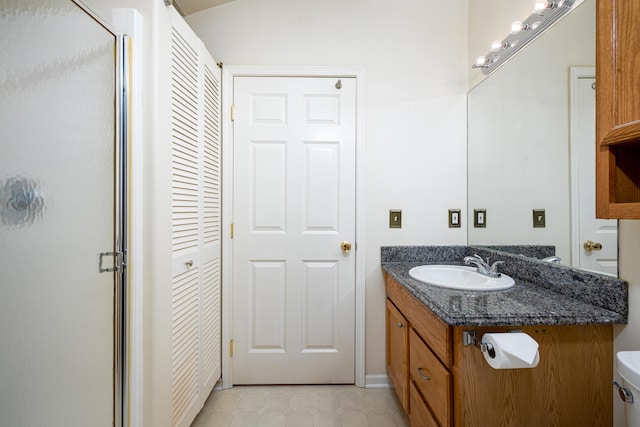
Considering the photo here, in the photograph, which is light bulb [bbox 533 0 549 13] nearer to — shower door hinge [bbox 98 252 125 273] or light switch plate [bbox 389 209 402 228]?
light switch plate [bbox 389 209 402 228]

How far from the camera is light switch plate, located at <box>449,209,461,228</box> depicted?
6.05 feet

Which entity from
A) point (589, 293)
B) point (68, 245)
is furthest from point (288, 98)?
point (589, 293)

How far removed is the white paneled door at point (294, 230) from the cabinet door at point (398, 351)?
0.25 metres

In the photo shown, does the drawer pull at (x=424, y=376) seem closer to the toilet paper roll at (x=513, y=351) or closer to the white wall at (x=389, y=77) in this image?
the toilet paper roll at (x=513, y=351)

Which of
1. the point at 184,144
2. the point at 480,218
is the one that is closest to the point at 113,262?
the point at 184,144

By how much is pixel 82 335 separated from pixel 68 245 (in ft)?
1.06

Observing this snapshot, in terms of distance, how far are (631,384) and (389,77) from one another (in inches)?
70.6

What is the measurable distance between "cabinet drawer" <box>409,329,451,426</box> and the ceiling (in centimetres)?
229

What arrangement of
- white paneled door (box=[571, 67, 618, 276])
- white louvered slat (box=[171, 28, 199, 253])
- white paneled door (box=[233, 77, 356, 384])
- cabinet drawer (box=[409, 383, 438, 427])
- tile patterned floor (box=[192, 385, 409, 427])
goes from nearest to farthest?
white paneled door (box=[571, 67, 618, 276])
cabinet drawer (box=[409, 383, 438, 427])
white louvered slat (box=[171, 28, 199, 253])
tile patterned floor (box=[192, 385, 409, 427])
white paneled door (box=[233, 77, 356, 384])

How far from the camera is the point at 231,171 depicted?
1.79 meters

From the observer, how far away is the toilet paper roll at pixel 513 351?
2.53 ft

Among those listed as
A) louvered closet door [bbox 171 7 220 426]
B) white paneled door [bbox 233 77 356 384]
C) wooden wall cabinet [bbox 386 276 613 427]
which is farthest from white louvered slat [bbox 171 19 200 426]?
wooden wall cabinet [bbox 386 276 613 427]

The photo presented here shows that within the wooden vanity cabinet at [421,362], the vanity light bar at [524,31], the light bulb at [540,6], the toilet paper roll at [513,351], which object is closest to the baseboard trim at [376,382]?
the wooden vanity cabinet at [421,362]

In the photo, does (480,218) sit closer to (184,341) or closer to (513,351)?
(513,351)
